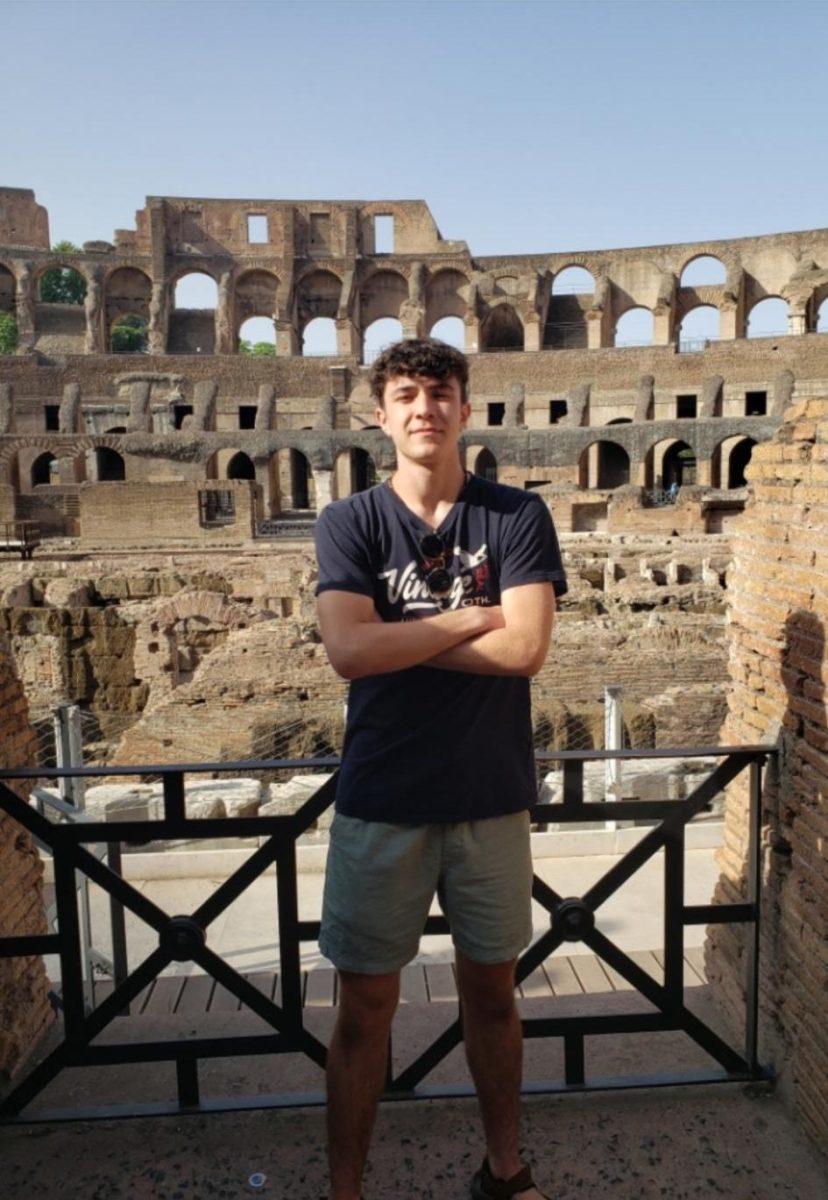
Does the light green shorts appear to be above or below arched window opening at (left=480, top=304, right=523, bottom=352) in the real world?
below

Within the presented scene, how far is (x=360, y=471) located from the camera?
37.9m

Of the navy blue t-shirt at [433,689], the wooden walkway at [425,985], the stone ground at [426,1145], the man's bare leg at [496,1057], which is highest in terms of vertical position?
the navy blue t-shirt at [433,689]

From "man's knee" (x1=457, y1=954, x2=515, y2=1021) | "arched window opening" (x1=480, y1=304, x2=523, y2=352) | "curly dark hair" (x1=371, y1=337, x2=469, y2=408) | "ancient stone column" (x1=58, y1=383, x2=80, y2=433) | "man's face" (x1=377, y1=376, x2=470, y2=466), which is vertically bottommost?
"man's knee" (x1=457, y1=954, x2=515, y2=1021)

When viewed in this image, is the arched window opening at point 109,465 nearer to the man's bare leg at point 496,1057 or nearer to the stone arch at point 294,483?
the stone arch at point 294,483

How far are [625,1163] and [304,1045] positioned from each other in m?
0.95

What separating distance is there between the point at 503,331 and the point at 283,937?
4392 centimetres

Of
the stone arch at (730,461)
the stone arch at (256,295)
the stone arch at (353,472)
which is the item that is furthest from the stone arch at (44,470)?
the stone arch at (730,461)

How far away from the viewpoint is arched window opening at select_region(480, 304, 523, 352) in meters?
43.1

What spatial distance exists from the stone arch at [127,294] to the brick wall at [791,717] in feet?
153

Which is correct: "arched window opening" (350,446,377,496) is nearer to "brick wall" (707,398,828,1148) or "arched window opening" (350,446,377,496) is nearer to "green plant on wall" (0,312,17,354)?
"green plant on wall" (0,312,17,354)

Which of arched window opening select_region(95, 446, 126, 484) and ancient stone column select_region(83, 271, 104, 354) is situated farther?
ancient stone column select_region(83, 271, 104, 354)

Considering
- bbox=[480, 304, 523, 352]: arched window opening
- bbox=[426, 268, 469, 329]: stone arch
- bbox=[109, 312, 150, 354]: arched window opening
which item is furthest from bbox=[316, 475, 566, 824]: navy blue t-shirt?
bbox=[109, 312, 150, 354]: arched window opening

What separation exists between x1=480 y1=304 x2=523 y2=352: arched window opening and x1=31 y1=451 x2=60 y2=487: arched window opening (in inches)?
797

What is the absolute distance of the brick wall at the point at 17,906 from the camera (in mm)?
2783
